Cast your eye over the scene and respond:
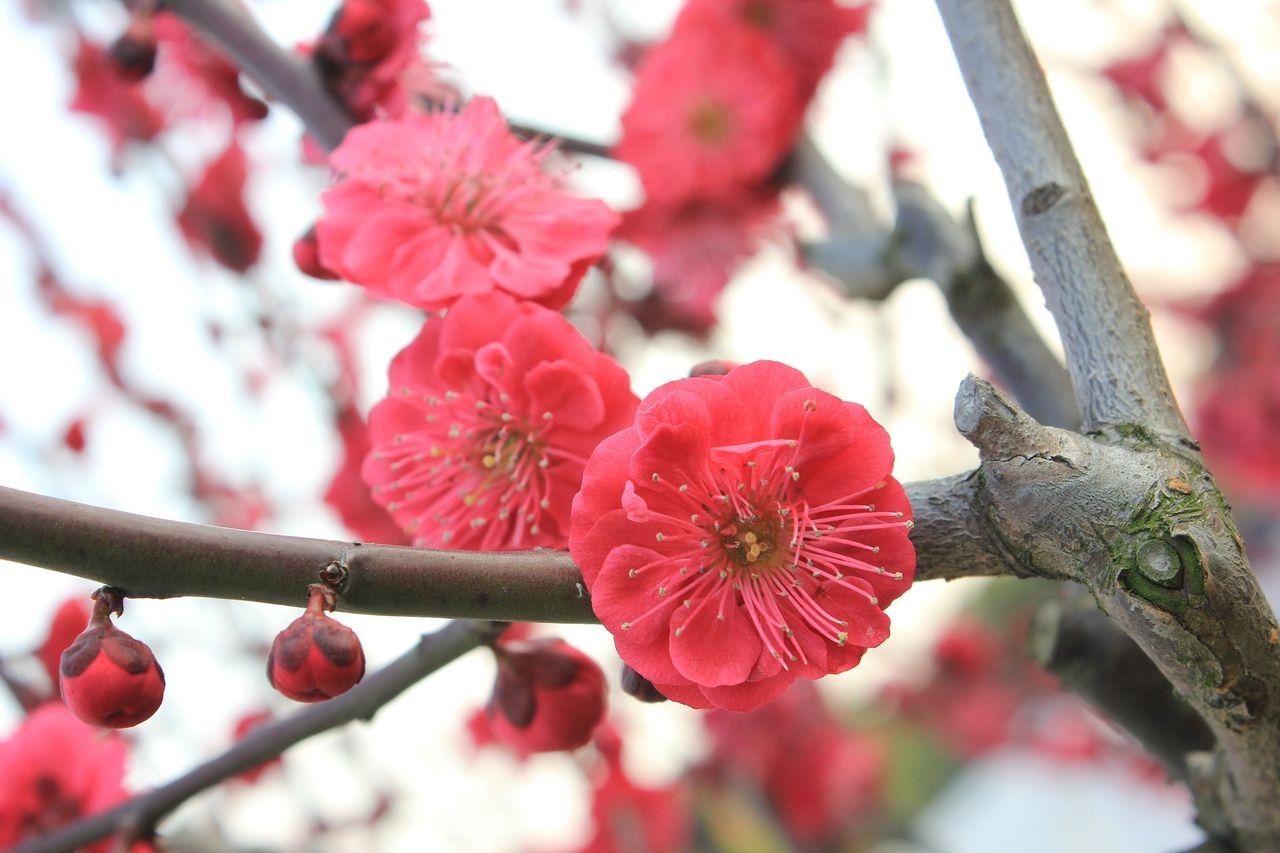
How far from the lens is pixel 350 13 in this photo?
784mm

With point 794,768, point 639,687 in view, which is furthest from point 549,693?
point 794,768

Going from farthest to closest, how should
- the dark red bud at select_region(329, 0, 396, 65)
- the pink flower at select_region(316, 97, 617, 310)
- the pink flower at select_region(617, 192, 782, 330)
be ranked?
the pink flower at select_region(617, 192, 782, 330) < the dark red bud at select_region(329, 0, 396, 65) < the pink flower at select_region(316, 97, 617, 310)

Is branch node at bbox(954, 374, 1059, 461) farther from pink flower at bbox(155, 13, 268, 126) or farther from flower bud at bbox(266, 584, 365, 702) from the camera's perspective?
pink flower at bbox(155, 13, 268, 126)

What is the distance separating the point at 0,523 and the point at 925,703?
212 centimetres

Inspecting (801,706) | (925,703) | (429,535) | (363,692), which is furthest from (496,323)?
(925,703)

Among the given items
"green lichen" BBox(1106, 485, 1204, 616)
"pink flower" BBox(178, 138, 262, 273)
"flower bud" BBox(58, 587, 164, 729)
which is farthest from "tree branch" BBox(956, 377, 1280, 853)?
"pink flower" BBox(178, 138, 262, 273)

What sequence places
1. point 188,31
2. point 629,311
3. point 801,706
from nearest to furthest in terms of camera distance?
1. point 188,31
2. point 629,311
3. point 801,706

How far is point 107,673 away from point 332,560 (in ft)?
0.42

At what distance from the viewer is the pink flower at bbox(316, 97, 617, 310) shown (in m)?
0.66

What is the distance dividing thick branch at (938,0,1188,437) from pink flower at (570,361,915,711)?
0.49 ft

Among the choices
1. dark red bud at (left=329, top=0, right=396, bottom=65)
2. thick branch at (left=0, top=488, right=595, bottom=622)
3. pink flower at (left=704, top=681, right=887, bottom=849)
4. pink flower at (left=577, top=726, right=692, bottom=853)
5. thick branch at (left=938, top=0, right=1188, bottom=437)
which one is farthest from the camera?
pink flower at (left=704, top=681, right=887, bottom=849)

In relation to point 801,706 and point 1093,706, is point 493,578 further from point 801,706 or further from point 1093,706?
point 801,706

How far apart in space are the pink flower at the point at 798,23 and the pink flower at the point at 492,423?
0.68m

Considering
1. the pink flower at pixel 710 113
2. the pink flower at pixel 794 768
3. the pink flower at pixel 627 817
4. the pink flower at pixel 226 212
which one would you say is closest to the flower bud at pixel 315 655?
the pink flower at pixel 710 113
